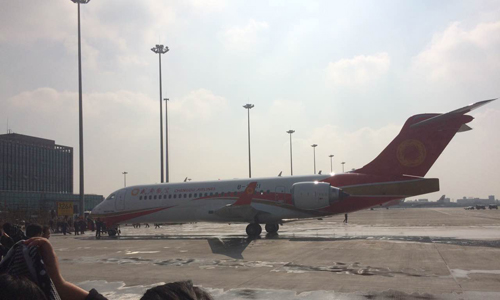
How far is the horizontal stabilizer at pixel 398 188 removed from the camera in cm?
2194

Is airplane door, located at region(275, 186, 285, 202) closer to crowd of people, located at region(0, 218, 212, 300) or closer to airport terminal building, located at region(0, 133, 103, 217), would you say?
crowd of people, located at region(0, 218, 212, 300)

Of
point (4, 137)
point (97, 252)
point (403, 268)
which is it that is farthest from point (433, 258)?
point (4, 137)

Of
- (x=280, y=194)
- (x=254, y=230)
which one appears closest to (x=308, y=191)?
(x=280, y=194)

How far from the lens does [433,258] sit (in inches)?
562

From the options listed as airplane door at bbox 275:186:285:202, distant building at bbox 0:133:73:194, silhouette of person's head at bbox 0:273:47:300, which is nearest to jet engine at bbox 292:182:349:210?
airplane door at bbox 275:186:285:202

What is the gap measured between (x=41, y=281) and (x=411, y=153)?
22105 mm

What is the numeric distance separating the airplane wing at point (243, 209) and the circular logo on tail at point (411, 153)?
7598 millimetres

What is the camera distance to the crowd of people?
5.95ft

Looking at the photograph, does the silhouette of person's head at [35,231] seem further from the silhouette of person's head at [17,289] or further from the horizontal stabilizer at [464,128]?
the horizontal stabilizer at [464,128]

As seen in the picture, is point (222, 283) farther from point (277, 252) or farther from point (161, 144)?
point (161, 144)

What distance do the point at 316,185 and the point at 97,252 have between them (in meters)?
11.4

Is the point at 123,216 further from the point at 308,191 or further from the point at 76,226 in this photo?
the point at 308,191

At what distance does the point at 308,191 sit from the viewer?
2408 centimetres

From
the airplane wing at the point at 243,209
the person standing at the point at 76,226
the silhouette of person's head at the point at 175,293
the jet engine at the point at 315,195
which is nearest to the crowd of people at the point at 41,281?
the silhouette of person's head at the point at 175,293
